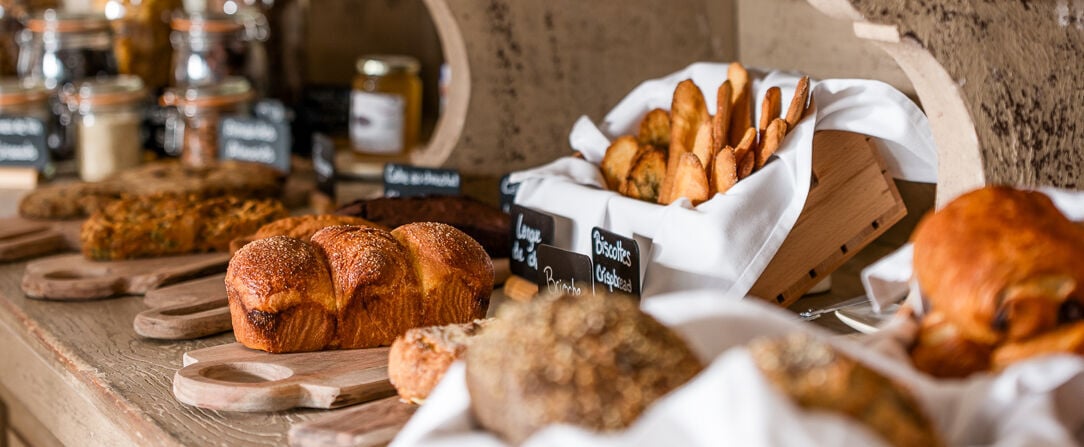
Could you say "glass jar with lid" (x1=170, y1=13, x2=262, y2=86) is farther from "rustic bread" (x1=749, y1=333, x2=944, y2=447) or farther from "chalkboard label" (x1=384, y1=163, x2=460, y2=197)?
"rustic bread" (x1=749, y1=333, x2=944, y2=447)

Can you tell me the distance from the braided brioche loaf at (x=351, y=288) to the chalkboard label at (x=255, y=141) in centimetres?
109

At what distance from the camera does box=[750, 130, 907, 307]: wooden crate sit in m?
1.59

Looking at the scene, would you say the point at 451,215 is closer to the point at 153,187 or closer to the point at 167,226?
the point at 167,226

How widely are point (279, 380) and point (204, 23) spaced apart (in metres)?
1.72

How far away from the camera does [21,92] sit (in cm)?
264

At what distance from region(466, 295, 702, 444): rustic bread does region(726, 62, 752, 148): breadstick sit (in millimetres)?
799

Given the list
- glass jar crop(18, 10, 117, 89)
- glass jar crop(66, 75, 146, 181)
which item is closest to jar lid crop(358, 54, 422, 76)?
glass jar crop(66, 75, 146, 181)

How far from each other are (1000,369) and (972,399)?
0.08 meters

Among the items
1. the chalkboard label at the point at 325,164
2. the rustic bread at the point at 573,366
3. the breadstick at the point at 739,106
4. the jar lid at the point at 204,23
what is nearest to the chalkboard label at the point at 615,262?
the breadstick at the point at 739,106

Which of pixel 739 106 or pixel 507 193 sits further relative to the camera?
pixel 507 193

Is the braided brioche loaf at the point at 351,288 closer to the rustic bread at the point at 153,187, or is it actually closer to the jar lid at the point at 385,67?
the rustic bread at the point at 153,187

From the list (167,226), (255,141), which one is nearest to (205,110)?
(255,141)

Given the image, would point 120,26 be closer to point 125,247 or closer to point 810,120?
point 125,247

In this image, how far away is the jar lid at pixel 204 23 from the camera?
279 cm
